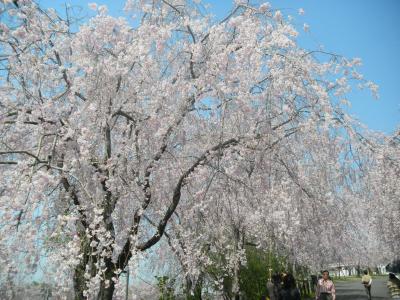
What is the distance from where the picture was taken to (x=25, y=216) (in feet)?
15.0

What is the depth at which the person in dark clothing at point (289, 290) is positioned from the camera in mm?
8547

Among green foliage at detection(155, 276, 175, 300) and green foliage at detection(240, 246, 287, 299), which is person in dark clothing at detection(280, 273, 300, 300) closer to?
green foliage at detection(155, 276, 175, 300)

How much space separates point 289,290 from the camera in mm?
8609

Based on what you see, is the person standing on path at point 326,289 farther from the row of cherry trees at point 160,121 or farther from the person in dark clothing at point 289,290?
the row of cherry trees at point 160,121

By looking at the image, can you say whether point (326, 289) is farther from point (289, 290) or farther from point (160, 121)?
point (160, 121)

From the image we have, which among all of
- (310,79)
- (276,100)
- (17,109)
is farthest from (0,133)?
(310,79)

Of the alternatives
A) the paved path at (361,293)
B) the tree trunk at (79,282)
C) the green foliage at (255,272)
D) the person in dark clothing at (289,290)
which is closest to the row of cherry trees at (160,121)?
the tree trunk at (79,282)

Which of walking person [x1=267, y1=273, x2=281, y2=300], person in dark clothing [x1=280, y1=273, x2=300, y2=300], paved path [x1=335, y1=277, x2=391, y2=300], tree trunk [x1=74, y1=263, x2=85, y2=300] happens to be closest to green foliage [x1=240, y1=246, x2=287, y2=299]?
walking person [x1=267, y1=273, x2=281, y2=300]

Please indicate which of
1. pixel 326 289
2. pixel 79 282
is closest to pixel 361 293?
pixel 326 289

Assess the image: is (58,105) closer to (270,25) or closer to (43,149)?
Answer: (43,149)

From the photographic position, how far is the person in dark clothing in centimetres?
855

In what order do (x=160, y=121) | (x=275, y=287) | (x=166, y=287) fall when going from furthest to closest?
1. (x=166, y=287)
2. (x=275, y=287)
3. (x=160, y=121)

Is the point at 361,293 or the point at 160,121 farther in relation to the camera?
the point at 361,293

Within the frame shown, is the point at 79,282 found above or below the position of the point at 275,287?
above
